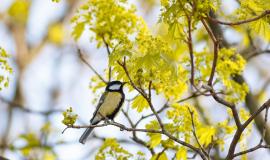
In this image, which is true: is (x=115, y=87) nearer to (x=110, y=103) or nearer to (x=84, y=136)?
(x=110, y=103)

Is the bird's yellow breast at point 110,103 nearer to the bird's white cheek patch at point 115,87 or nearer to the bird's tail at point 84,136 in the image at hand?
the bird's white cheek patch at point 115,87

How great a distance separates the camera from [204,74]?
5000mm

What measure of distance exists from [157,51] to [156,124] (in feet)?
2.55

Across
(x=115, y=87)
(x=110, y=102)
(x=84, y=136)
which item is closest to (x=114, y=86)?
(x=115, y=87)

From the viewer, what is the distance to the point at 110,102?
4.95 m

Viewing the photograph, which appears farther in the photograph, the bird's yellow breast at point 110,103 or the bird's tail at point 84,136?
the bird's yellow breast at point 110,103

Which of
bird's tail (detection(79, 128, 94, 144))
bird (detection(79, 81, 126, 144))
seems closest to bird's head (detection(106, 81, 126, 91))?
bird (detection(79, 81, 126, 144))

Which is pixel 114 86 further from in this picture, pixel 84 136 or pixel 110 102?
pixel 84 136

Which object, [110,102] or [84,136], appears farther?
[110,102]

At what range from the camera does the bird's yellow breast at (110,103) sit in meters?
4.91

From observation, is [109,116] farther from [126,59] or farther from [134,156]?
[126,59]

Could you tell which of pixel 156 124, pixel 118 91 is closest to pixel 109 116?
pixel 118 91

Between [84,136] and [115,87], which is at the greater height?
[115,87]

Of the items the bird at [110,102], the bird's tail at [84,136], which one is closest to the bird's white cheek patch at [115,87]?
the bird at [110,102]
